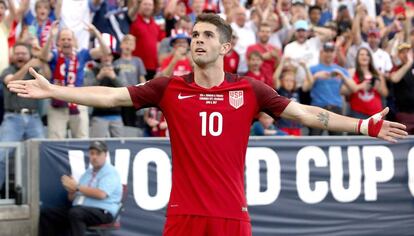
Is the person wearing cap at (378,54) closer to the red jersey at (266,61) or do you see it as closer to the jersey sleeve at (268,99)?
the red jersey at (266,61)

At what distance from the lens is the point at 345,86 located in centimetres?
1634

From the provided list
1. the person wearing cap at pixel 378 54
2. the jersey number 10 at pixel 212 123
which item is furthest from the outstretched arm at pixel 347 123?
the person wearing cap at pixel 378 54

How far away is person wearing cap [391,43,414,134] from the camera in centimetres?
1606

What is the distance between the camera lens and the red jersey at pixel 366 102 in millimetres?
16156

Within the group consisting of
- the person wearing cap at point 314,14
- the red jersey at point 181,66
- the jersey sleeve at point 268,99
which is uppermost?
the person wearing cap at point 314,14

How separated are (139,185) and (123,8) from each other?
12.3ft

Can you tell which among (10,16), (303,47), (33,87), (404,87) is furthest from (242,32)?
(33,87)

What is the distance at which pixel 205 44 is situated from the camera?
24.1ft

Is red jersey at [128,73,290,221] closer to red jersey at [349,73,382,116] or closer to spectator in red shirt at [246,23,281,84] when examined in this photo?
spectator in red shirt at [246,23,281,84]

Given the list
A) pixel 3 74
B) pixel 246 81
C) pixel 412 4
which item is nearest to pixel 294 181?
pixel 3 74

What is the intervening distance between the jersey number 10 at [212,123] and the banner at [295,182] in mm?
6087

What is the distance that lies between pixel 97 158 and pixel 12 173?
1103 mm

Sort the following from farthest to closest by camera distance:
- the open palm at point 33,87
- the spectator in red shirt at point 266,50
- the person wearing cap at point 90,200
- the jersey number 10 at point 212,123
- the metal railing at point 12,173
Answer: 1. the spectator in red shirt at point 266,50
2. the metal railing at point 12,173
3. the person wearing cap at point 90,200
4. the jersey number 10 at point 212,123
5. the open palm at point 33,87

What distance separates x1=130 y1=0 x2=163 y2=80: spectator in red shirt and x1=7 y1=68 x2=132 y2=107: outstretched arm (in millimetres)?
8434
